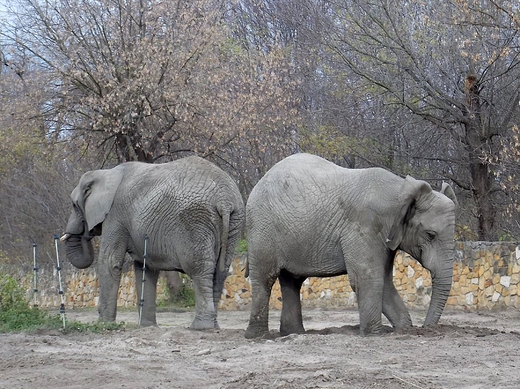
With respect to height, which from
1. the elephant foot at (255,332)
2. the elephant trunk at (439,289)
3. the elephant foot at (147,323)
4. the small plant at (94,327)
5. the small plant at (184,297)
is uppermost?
the small plant at (184,297)

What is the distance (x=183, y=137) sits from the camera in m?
23.1

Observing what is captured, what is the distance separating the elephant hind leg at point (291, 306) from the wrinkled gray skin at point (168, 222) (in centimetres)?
210

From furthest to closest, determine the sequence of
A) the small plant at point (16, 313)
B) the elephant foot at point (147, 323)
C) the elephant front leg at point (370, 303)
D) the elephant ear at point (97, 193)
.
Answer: the elephant ear at point (97, 193) < the elephant foot at point (147, 323) < the small plant at point (16, 313) < the elephant front leg at point (370, 303)

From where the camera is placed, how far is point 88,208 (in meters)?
15.8

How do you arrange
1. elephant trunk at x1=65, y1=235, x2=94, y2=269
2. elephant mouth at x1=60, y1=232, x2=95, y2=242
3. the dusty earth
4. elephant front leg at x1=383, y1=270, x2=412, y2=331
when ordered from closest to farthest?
the dusty earth < elephant front leg at x1=383, y1=270, x2=412, y2=331 < elephant mouth at x1=60, y1=232, x2=95, y2=242 < elephant trunk at x1=65, y1=235, x2=94, y2=269

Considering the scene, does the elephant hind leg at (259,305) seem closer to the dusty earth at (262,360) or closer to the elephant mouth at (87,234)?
the dusty earth at (262,360)

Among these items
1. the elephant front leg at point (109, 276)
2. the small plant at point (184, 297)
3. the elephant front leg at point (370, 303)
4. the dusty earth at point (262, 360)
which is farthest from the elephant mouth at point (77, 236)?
the elephant front leg at point (370, 303)

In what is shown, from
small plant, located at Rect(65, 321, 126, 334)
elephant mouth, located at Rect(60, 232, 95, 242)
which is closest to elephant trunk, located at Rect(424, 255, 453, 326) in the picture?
small plant, located at Rect(65, 321, 126, 334)

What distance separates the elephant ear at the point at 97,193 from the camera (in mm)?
15461

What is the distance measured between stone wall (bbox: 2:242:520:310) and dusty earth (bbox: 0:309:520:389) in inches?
168

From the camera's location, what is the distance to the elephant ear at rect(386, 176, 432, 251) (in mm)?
11469

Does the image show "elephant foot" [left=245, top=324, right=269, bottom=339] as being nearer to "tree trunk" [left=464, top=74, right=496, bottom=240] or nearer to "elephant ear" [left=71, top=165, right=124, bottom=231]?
"elephant ear" [left=71, top=165, right=124, bottom=231]

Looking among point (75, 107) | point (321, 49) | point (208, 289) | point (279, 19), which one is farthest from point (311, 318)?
point (279, 19)

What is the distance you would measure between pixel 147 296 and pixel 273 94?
12289 mm
